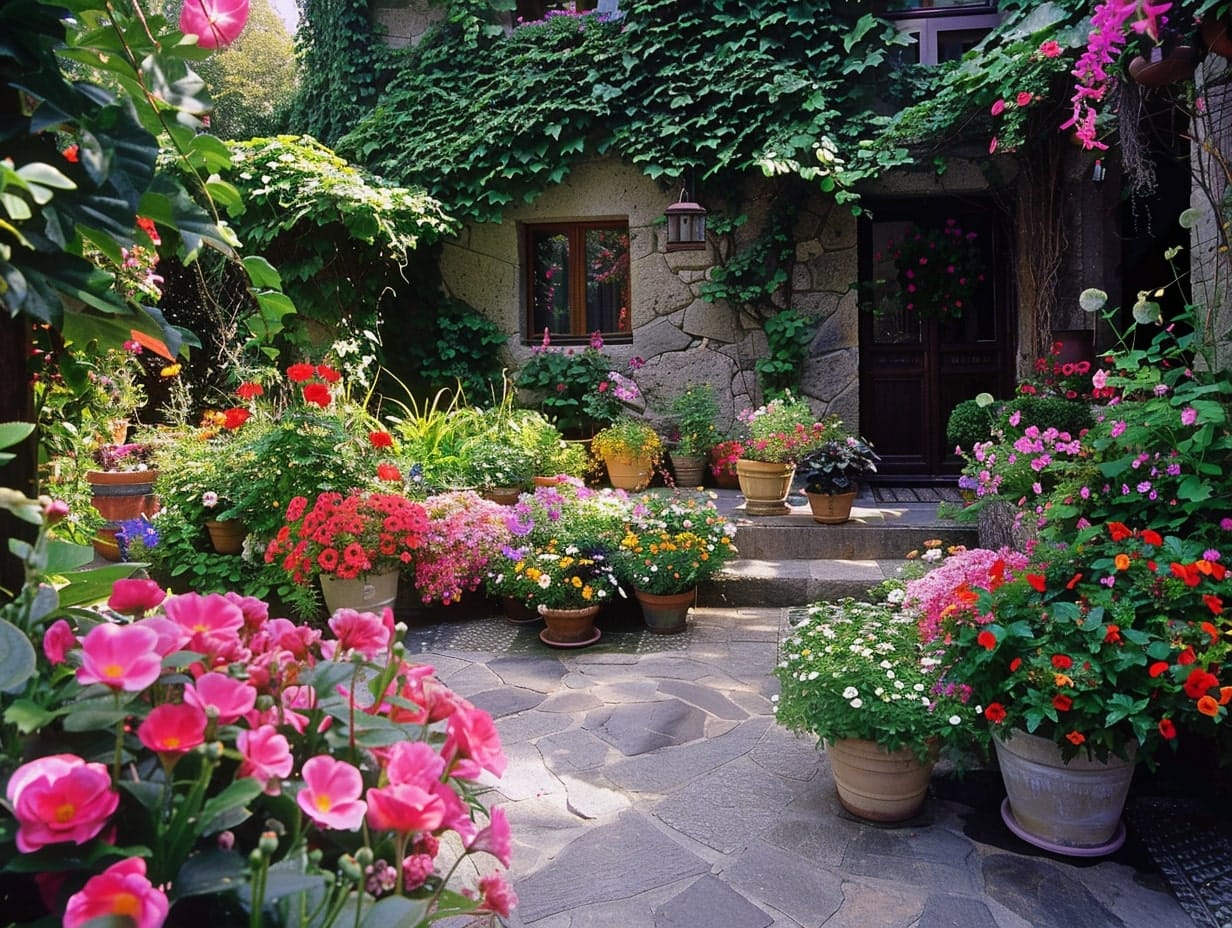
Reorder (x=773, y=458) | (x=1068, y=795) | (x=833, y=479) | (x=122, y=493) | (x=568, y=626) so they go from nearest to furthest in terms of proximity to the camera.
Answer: (x=1068, y=795), (x=568, y=626), (x=122, y=493), (x=833, y=479), (x=773, y=458)

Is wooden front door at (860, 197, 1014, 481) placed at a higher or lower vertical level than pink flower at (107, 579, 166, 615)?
higher

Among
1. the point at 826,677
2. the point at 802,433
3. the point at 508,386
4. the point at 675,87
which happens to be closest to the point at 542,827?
the point at 826,677

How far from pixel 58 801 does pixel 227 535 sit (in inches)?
175

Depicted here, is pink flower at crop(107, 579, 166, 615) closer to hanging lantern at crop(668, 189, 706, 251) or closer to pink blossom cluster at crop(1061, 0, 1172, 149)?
pink blossom cluster at crop(1061, 0, 1172, 149)

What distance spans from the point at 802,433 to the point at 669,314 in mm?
1962

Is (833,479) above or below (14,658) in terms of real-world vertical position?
below

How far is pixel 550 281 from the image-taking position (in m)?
7.83

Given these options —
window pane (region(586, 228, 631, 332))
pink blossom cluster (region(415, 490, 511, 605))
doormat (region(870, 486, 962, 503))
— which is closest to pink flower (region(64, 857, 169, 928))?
pink blossom cluster (region(415, 490, 511, 605))

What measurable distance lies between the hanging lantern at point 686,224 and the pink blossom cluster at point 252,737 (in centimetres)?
590

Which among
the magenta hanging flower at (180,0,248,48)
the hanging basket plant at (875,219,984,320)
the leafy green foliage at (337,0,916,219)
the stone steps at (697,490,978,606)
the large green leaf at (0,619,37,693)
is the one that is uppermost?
the leafy green foliage at (337,0,916,219)

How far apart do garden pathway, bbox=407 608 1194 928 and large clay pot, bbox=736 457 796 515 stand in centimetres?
208

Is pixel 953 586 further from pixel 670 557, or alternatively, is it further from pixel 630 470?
pixel 630 470

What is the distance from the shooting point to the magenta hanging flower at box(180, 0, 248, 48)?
1008 mm

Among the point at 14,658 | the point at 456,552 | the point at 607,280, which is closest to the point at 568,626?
the point at 456,552
